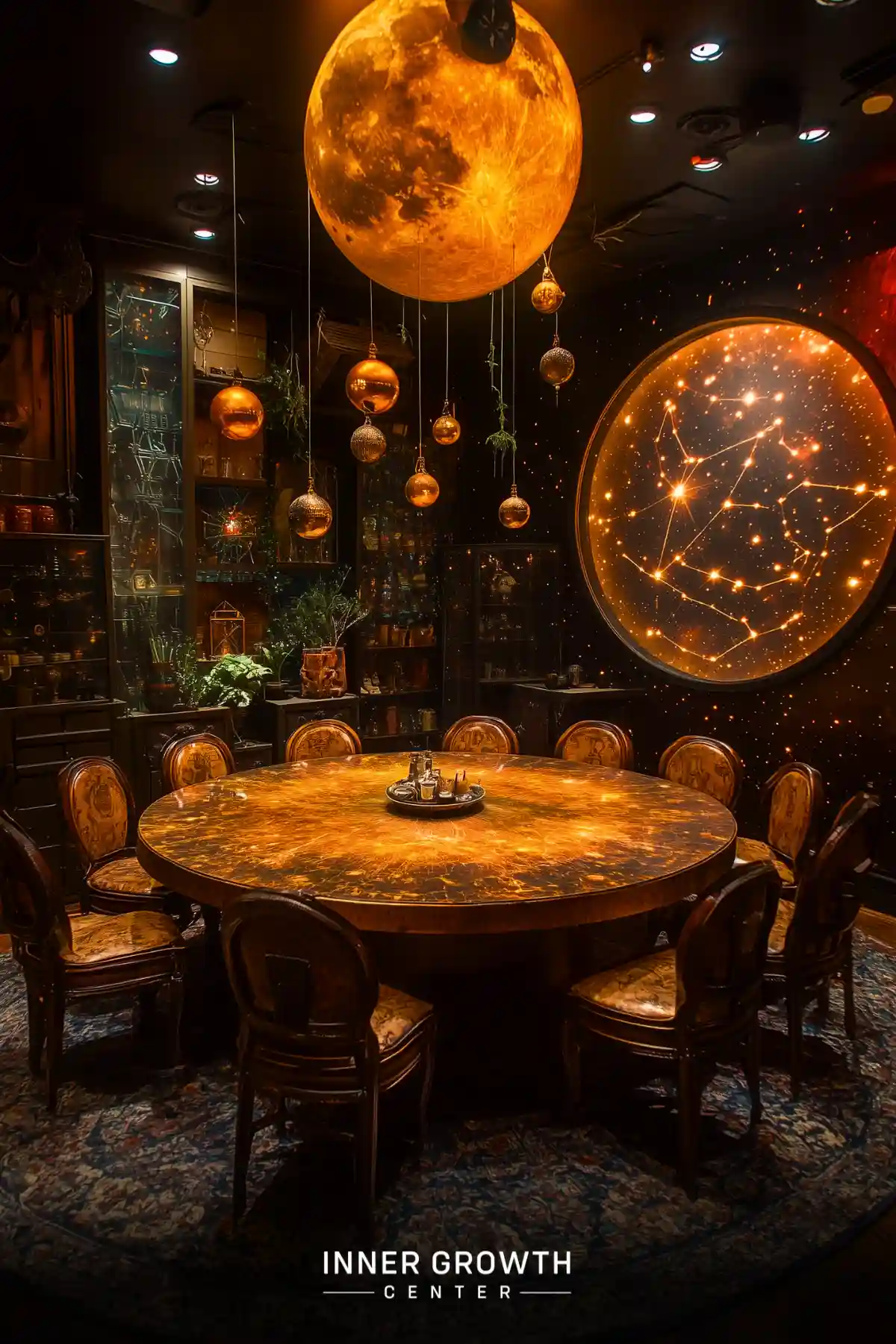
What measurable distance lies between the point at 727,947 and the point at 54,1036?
2.03 meters

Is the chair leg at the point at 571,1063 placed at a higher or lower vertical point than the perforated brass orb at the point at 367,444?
lower

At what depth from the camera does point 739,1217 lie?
2385 mm

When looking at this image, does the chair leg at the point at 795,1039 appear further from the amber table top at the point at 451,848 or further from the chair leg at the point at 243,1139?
the chair leg at the point at 243,1139

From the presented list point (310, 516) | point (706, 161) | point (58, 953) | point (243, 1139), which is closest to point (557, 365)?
point (310, 516)

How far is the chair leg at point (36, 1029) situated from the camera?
3055 mm

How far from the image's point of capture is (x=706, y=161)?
4.31 metres

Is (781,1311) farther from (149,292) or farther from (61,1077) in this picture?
(149,292)

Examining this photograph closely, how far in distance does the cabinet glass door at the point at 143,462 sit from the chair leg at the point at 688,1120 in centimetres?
401

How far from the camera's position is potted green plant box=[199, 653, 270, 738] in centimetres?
567

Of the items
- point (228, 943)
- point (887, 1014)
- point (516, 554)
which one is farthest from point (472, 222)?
point (516, 554)

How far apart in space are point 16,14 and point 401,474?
3.98 m

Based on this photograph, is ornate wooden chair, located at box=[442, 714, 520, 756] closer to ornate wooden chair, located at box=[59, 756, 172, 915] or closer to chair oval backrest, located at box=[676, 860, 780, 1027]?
ornate wooden chair, located at box=[59, 756, 172, 915]

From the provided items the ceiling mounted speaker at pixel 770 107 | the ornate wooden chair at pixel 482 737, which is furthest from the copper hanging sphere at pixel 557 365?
the ornate wooden chair at pixel 482 737

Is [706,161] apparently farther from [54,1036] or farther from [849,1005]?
[54,1036]
